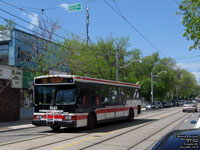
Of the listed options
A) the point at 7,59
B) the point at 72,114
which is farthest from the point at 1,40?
the point at 72,114

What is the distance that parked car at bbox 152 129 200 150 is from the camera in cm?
339

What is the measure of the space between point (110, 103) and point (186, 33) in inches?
458

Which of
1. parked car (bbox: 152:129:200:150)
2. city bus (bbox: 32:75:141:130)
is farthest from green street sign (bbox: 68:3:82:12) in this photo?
parked car (bbox: 152:129:200:150)

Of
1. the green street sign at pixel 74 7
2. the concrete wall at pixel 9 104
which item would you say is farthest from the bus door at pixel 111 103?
the concrete wall at pixel 9 104

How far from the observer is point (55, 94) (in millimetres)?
13516

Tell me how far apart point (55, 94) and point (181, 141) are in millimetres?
10488

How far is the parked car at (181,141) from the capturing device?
3.39m

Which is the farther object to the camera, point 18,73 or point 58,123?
point 18,73

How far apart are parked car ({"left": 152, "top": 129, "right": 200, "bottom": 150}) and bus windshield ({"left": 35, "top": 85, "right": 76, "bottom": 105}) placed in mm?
9636

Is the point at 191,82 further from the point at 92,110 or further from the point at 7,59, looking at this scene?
the point at 92,110

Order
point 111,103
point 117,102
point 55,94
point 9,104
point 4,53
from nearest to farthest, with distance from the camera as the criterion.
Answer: point 55,94
point 111,103
point 117,102
point 9,104
point 4,53

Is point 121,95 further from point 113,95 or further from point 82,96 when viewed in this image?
point 82,96

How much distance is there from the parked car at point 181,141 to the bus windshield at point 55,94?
964cm

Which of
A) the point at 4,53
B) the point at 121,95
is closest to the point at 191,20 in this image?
the point at 121,95
